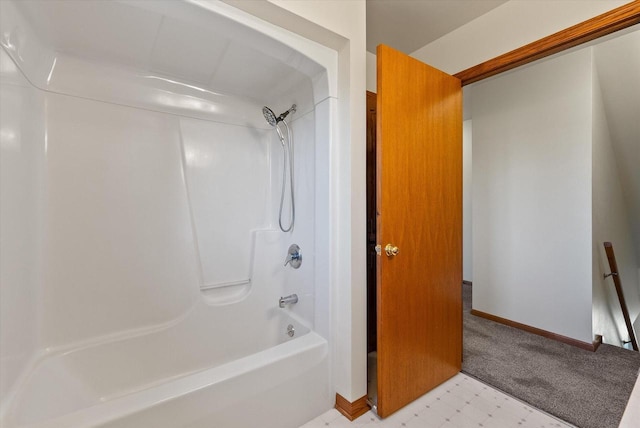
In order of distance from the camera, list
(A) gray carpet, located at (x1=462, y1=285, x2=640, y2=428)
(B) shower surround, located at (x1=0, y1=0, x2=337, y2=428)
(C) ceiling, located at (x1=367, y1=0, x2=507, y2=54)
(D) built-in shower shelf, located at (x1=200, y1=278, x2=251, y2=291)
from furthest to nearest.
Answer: (D) built-in shower shelf, located at (x1=200, y1=278, x2=251, y2=291) < (C) ceiling, located at (x1=367, y1=0, x2=507, y2=54) < (A) gray carpet, located at (x1=462, y1=285, x2=640, y2=428) < (B) shower surround, located at (x1=0, y1=0, x2=337, y2=428)

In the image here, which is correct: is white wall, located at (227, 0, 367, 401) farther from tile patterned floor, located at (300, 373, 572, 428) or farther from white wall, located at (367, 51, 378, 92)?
white wall, located at (367, 51, 378, 92)

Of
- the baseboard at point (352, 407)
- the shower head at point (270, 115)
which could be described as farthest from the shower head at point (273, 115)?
the baseboard at point (352, 407)

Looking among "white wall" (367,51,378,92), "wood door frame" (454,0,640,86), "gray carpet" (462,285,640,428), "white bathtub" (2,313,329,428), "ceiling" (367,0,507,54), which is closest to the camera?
"white bathtub" (2,313,329,428)

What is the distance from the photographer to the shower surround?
1207 millimetres

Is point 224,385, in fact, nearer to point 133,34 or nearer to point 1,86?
point 1,86

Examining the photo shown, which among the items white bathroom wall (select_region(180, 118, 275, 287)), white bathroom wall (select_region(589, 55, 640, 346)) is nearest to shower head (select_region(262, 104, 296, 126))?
white bathroom wall (select_region(180, 118, 275, 287))

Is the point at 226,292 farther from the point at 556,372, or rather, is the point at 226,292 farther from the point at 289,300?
the point at 556,372

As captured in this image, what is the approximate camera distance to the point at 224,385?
3.93 ft

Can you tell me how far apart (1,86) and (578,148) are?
355cm

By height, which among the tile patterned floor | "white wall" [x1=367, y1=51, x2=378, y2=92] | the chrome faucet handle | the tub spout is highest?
"white wall" [x1=367, y1=51, x2=378, y2=92]

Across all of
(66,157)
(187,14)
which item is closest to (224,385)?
(66,157)

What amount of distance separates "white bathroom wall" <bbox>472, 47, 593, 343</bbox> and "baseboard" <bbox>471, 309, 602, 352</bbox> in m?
0.04

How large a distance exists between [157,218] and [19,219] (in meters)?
0.62

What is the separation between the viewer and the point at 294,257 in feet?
6.40
